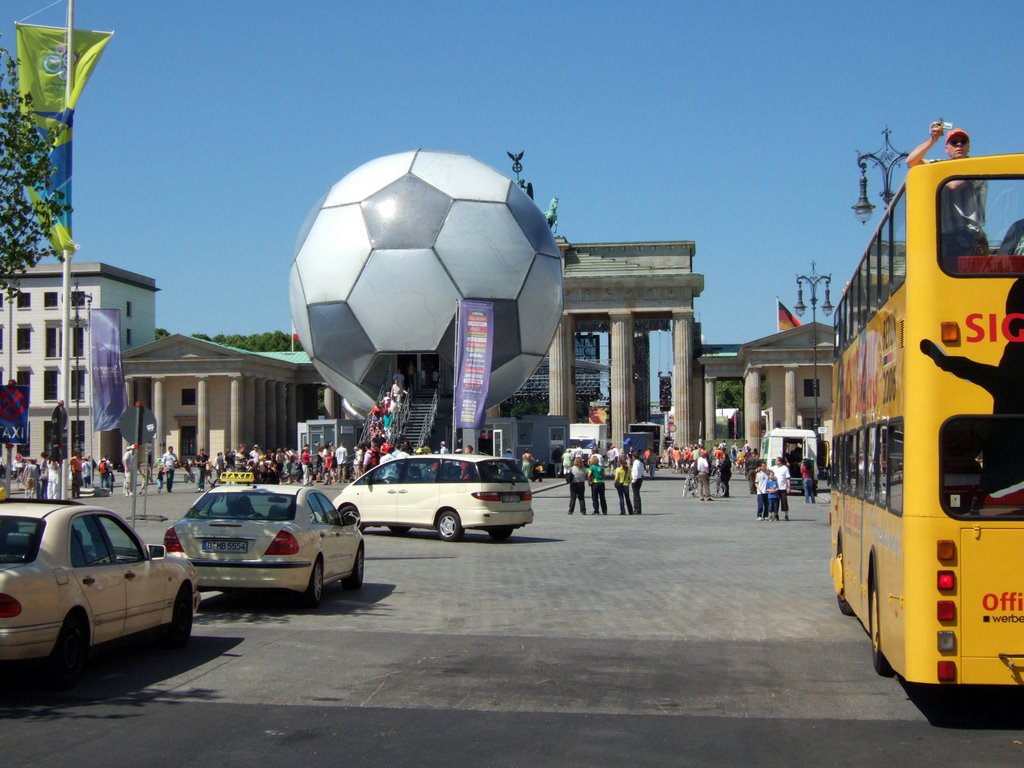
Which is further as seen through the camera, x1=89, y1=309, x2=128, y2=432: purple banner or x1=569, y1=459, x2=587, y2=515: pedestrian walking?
x1=89, y1=309, x2=128, y2=432: purple banner

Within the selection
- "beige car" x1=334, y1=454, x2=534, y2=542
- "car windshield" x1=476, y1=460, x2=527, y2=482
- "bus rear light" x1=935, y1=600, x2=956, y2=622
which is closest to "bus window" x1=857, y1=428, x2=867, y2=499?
"bus rear light" x1=935, y1=600, x2=956, y2=622

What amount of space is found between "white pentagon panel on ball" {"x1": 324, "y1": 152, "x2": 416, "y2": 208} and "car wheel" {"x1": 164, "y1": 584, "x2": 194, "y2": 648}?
29012 mm

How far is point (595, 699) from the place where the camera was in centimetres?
888

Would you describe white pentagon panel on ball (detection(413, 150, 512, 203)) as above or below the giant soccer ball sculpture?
above

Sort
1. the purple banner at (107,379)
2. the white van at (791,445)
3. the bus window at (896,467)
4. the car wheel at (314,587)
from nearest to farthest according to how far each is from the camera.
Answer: the bus window at (896,467)
the car wheel at (314,587)
the purple banner at (107,379)
the white van at (791,445)

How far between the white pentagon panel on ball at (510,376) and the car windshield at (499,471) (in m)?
16.6

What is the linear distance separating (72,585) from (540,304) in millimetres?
32755

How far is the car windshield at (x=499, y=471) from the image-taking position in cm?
2358

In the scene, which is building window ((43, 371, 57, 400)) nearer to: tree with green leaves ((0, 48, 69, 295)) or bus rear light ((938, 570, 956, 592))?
tree with green leaves ((0, 48, 69, 295))

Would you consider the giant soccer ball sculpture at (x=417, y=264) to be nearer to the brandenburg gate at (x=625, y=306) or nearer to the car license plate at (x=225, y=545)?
the car license plate at (x=225, y=545)

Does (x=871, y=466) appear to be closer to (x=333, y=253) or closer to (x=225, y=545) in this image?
(x=225, y=545)

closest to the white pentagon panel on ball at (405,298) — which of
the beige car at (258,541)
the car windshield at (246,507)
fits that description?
the beige car at (258,541)

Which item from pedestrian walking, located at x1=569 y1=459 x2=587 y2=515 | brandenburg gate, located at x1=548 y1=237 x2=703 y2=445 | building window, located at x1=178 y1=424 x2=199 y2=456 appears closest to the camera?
pedestrian walking, located at x1=569 y1=459 x2=587 y2=515

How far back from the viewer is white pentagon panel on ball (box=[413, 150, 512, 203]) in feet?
128
